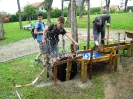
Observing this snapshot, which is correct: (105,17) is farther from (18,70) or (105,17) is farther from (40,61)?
(18,70)

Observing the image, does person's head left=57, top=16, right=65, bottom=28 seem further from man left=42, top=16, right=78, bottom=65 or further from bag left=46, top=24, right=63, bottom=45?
bag left=46, top=24, right=63, bottom=45

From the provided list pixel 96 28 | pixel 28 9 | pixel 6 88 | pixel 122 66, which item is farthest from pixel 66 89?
pixel 28 9

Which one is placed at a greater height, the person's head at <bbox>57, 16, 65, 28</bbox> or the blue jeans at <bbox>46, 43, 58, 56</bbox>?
the person's head at <bbox>57, 16, 65, 28</bbox>

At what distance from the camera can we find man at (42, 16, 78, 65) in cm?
610

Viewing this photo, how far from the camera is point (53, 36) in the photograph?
6.36 metres

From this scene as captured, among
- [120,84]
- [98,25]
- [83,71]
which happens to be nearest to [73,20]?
[98,25]

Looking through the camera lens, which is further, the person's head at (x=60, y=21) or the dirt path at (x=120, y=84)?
the person's head at (x=60, y=21)

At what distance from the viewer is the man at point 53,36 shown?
20.0ft

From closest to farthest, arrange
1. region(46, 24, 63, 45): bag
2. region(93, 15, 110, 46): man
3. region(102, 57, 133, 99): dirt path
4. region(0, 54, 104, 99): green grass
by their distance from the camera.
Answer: region(102, 57, 133, 99): dirt path, region(0, 54, 104, 99): green grass, region(46, 24, 63, 45): bag, region(93, 15, 110, 46): man

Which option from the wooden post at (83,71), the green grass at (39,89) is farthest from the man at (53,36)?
the green grass at (39,89)

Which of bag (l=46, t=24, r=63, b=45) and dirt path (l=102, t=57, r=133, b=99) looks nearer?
dirt path (l=102, t=57, r=133, b=99)

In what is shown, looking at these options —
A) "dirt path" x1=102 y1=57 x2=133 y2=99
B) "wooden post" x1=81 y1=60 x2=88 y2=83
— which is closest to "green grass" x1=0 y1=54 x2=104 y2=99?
"dirt path" x1=102 y1=57 x2=133 y2=99

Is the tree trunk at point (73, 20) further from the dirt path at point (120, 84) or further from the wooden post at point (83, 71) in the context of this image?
the wooden post at point (83, 71)

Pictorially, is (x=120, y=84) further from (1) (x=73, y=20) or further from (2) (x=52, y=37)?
(1) (x=73, y=20)
